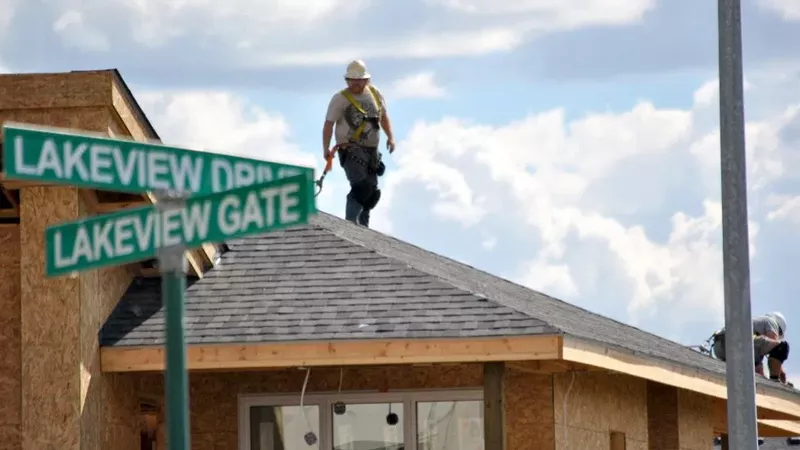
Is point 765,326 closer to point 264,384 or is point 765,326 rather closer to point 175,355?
point 264,384

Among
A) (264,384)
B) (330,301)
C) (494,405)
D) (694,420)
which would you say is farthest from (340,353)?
(694,420)

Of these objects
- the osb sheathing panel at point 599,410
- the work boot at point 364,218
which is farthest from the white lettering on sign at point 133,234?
the work boot at point 364,218

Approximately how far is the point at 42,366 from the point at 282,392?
2.78 m

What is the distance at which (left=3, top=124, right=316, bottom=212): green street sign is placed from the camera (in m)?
5.86

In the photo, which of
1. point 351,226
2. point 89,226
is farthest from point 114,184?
point 351,226

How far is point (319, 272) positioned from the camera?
15.8m

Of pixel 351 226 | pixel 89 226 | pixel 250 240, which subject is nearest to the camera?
pixel 89 226

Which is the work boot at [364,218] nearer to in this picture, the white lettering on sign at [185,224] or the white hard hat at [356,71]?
the white hard hat at [356,71]

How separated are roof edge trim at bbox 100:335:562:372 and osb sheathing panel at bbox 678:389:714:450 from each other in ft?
19.2

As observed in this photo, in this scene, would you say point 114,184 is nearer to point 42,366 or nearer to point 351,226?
point 42,366

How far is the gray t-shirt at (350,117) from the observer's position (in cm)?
1869

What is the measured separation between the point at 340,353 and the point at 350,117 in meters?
5.15

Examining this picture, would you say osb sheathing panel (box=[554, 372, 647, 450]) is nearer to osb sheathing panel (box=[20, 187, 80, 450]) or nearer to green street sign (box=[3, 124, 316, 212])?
osb sheathing panel (box=[20, 187, 80, 450])

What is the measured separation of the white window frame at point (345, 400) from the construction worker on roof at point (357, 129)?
3.64m
